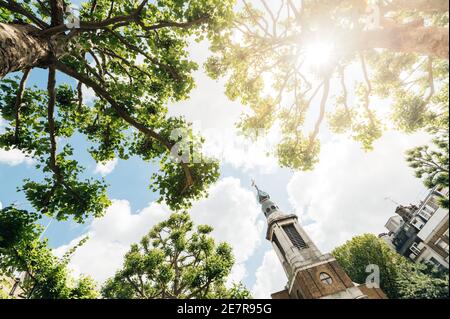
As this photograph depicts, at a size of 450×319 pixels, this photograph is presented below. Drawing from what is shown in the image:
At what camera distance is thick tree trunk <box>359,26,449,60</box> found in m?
3.61

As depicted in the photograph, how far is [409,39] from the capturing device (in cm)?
437

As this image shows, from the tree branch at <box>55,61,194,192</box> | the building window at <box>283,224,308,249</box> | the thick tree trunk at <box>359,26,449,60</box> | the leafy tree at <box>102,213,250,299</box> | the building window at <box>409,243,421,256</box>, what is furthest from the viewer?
the building window at <box>283,224,308,249</box>

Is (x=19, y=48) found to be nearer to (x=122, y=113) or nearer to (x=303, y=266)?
(x=122, y=113)

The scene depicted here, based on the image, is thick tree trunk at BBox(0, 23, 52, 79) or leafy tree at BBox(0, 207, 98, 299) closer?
thick tree trunk at BBox(0, 23, 52, 79)

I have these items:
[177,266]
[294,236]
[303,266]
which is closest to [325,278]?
[303,266]

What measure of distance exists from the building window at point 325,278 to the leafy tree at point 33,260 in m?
20.2

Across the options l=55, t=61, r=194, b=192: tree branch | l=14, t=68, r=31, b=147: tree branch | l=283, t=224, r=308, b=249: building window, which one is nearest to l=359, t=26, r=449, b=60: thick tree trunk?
l=55, t=61, r=194, b=192: tree branch

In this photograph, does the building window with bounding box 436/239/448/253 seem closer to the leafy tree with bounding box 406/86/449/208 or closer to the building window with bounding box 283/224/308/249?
the leafy tree with bounding box 406/86/449/208

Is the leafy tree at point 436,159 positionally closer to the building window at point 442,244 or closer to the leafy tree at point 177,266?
the building window at point 442,244

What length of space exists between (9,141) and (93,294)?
9.50 m

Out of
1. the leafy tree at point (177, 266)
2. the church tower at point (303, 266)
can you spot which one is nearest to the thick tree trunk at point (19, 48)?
the leafy tree at point (177, 266)

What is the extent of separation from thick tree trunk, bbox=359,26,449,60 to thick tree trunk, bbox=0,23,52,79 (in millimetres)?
7651

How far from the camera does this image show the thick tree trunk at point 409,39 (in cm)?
361

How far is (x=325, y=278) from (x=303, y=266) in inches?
88.7
